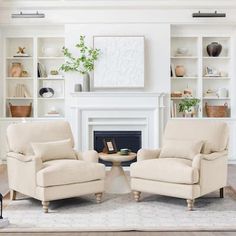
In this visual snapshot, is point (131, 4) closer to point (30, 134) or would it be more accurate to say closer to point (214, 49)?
point (214, 49)

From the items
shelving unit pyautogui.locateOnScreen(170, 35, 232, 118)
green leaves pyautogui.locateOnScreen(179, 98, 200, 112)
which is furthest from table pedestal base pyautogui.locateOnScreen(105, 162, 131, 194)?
shelving unit pyautogui.locateOnScreen(170, 35, 232, 118)

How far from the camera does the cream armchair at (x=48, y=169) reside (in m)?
4.47

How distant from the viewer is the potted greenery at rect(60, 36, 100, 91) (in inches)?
290

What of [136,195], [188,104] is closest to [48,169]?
[136,195]

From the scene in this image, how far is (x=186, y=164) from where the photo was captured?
4711 millimetres

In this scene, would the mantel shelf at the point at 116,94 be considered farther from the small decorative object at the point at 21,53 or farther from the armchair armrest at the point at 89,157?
the armchair armrest at the point at 89,157

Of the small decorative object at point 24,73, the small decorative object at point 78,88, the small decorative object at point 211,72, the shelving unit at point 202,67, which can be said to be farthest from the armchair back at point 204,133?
the small decorative object at point 24,73

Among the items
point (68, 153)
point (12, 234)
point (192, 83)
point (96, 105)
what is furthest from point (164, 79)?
point (12, 234)

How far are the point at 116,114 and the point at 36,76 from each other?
5.41 feet

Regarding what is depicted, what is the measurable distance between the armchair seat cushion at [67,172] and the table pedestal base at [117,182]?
583 mm

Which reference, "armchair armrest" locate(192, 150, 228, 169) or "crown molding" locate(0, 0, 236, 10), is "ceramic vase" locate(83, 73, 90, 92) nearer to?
"crown molding" locate(0, 0, 236, 10)

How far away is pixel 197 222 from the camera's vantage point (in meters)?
4.09

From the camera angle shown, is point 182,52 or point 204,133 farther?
point 182,52

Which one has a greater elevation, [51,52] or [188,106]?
[51,52]
